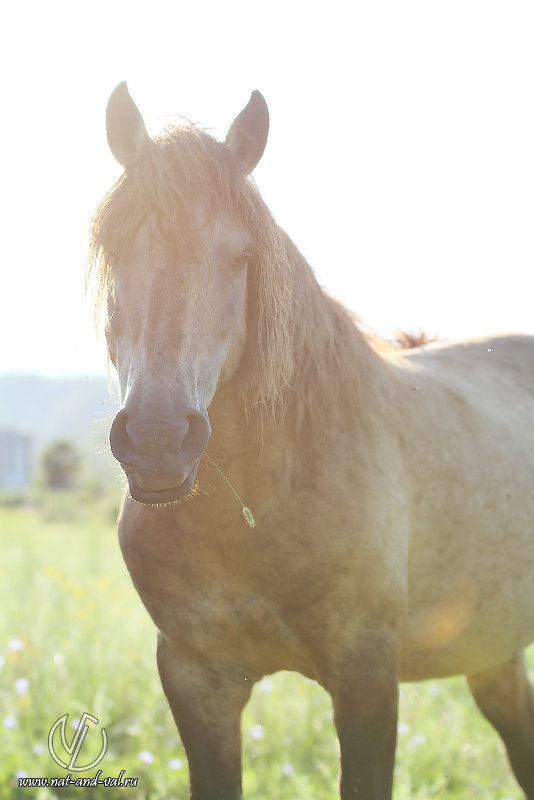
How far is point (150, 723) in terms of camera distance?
14.2 ft

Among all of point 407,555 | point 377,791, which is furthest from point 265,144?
point 377,791

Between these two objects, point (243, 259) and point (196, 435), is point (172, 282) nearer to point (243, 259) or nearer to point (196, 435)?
point (243, 259)

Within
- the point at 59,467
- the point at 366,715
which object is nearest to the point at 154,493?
the point at 366,715

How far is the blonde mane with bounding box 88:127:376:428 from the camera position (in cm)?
210

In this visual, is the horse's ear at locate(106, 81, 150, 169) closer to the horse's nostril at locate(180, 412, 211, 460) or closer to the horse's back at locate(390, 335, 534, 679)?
the horse's nostril at locate(180, 412, 211, 460)

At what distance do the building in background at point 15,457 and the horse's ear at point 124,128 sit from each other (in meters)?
113

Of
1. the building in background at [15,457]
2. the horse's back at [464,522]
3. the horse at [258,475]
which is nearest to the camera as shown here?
the horse at [258,475]

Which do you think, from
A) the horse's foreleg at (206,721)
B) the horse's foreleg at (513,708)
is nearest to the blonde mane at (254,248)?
the horse's foreleg at (206,721)

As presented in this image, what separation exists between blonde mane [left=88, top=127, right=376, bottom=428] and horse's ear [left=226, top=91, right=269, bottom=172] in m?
0.05

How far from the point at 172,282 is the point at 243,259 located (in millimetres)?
281

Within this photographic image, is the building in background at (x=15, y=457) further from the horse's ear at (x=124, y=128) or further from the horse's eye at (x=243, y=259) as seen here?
the horse's eye at (x=243, y=259)

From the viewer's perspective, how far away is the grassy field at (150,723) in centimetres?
380

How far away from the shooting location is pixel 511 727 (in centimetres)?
359

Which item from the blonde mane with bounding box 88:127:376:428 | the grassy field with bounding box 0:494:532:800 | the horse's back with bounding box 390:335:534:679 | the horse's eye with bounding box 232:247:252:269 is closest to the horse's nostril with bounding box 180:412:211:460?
the blonde mane with bounding box 88:127:376:428
